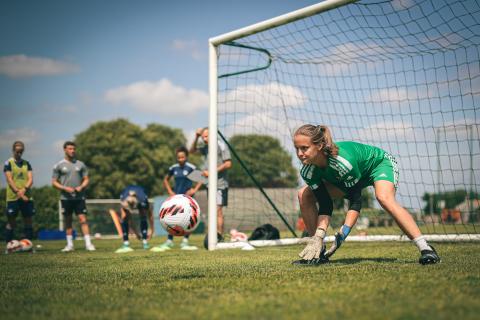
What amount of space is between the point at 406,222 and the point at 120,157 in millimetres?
42276

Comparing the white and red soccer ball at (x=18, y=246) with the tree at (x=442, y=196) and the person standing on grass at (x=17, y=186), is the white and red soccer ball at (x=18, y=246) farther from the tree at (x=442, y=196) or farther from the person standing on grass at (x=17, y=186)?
the tree at (x=442, y=196)

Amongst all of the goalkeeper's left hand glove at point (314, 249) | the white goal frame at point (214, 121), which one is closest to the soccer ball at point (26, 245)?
the white goal frame at point (214, 121)

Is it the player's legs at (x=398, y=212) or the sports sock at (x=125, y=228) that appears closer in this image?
the player's legs at (x=398, y=212)

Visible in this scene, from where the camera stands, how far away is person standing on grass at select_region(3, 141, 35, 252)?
11.1 metres

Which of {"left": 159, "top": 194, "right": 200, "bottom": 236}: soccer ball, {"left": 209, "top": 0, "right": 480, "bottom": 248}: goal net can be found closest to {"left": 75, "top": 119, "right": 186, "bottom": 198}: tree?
{"left": 209, "top": 0, "right": 480, "bottom": 248}: goal net

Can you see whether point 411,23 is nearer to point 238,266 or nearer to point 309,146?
point 309,146

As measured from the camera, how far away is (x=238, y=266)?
216 inches

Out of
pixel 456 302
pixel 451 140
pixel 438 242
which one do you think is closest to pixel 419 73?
pixel 451 140

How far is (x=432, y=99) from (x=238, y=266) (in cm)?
490

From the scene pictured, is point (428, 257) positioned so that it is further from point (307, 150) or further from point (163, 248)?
point (163, 248)

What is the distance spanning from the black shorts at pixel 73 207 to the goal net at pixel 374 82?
3516mm

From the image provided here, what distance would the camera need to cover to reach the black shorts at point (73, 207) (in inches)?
436

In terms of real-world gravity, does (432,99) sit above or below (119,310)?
above

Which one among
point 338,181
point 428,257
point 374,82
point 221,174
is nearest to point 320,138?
point 338,181
